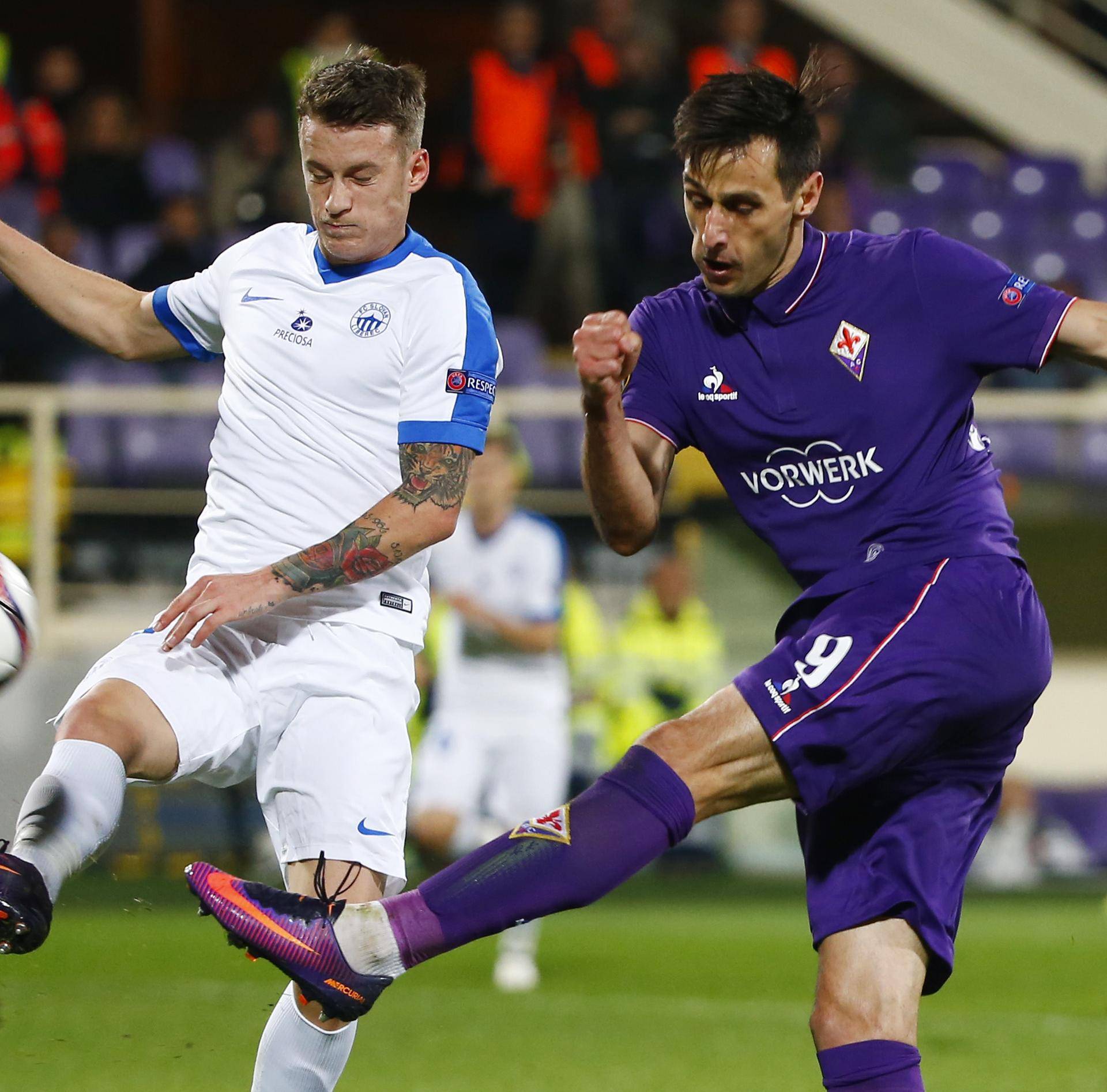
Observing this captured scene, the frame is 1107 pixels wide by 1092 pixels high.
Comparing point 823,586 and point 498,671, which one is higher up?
point 823,586

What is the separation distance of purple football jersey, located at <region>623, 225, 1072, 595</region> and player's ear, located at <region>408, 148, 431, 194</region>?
0.77 m

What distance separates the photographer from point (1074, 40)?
16.6 metres

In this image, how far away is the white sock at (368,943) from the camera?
354cm

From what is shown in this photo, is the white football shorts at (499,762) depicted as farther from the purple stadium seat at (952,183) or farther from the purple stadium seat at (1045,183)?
the purple stadium seat at (1045,183)

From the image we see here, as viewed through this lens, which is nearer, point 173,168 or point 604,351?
point 604,351

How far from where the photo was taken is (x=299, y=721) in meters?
4.09

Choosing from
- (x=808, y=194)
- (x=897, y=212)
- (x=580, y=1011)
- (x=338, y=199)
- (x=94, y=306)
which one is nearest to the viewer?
(x=808, y=194)

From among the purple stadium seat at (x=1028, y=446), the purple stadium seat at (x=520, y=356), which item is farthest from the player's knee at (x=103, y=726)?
the purple stadium seat at (x=1028, y=446)

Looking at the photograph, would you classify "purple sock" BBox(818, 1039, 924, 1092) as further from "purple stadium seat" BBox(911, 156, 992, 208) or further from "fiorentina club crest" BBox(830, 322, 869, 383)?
"purple stadium seat" BBox(911, 156, 992, 208)

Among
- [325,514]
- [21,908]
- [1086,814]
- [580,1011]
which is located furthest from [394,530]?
[1086,814]

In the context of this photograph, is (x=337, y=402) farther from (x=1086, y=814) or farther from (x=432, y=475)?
(x=1086, y=814)

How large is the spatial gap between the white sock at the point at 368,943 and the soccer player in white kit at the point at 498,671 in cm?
478

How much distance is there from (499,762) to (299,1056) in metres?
4.59

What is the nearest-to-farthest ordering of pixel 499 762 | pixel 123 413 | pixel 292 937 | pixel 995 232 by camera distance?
pixel 292 937 < pixel 499 762 < pixel 123 413 < pixel 995 232
